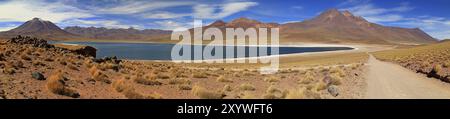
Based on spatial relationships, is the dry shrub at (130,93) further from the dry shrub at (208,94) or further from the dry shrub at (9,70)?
the dry shrub at (9,70)

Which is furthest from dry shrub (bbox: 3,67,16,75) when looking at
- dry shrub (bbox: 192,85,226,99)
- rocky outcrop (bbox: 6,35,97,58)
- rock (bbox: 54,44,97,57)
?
rock (bbox: 54,44,97,57)

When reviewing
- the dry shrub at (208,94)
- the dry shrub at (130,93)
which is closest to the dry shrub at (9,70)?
the dry shrub at (130,93)

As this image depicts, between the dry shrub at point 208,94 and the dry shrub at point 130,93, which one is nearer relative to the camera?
the dry shrub at point 130,93

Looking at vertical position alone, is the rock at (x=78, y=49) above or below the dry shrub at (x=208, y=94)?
above

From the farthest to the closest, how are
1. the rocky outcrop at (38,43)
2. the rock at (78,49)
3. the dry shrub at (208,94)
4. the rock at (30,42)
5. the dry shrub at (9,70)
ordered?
the rock at (78,49) → the rocky outcrop at (38,43) → the rock at (30,42) → the dry shrub at (9,70) → the dry shrub at (208,94)

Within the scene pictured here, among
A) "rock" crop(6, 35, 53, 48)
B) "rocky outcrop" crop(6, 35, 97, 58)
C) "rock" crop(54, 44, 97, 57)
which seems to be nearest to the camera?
"rock" crop(6, 35, 53, 48)

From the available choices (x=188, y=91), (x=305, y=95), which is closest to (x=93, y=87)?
(x=188, y=91)

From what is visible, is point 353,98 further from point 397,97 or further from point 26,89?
point 26,89

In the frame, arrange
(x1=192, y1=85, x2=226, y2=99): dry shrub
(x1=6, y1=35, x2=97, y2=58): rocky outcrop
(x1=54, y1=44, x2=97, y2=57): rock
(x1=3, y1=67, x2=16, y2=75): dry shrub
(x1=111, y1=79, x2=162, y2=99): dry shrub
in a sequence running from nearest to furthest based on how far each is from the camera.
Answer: (x1=111, y1=79, x2=162, y2=99): dry shrub, (x1=192, y1=85, x2=226, y2=99): dry shrub, (x1=3, y1=67, x2=16, y2=75): dry shrub, (x1=6, y1=35, x2=97, y2=58): rocky outcrop, (x1=54, y1=44, x2=97, y2=57): rock

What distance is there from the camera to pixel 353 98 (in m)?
12.5

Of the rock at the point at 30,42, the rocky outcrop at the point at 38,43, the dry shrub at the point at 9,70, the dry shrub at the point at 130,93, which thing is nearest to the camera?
the dry shrub at the point at 130,93

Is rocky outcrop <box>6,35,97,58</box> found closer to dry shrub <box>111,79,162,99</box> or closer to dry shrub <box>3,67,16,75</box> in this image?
dry shrub <box>3,67,16,75</box>
